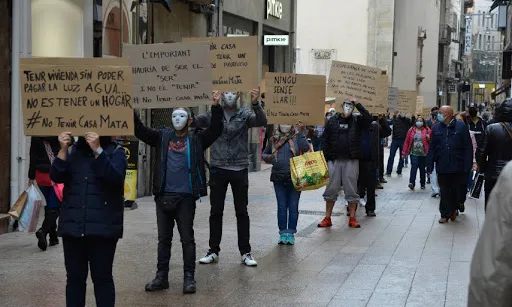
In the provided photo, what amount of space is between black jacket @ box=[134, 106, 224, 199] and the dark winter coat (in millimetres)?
6036

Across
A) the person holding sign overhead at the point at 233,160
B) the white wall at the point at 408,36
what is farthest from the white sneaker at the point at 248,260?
the white wall at the point at 408,36

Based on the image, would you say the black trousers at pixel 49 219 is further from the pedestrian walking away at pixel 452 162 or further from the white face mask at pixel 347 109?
the pedestrian walking away at pixel 452 162

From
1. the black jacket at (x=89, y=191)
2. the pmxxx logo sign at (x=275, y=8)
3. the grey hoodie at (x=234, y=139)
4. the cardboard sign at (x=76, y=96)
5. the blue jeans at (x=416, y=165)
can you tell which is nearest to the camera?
the black jacket at (x=89, y=191)

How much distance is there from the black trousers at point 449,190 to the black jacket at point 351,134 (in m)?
1.60

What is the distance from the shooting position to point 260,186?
19594 mm

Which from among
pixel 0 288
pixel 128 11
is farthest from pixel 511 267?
pixel 128 11

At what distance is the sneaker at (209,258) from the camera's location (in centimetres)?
938

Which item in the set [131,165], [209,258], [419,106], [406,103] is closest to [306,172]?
[209,258]

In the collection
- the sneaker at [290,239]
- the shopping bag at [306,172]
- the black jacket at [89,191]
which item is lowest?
the sneaker at [290,239]

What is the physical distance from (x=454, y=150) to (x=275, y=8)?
13053 millimetres

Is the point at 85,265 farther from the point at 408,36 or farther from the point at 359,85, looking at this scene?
the point at 408,36

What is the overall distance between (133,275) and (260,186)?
433 inches

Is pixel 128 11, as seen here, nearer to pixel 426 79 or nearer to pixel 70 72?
pixel 70 72

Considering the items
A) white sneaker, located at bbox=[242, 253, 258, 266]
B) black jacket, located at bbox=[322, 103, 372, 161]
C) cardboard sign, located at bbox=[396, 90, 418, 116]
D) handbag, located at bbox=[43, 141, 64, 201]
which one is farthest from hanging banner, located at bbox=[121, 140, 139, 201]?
cardboard sign, located at bbox=[396, 90, 418, 116]
